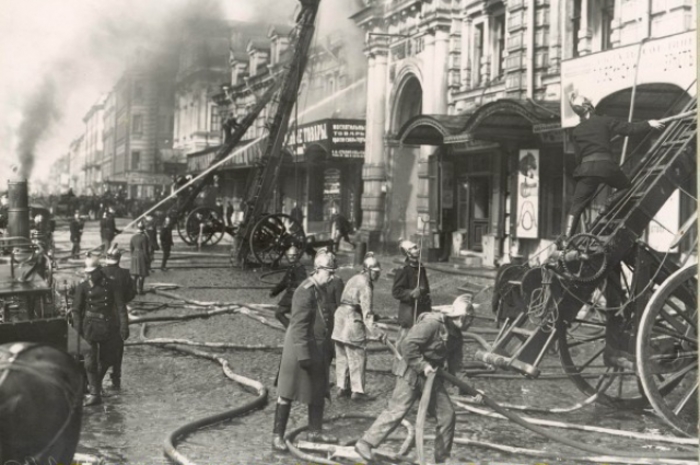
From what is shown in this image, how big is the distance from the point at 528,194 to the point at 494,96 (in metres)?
3.26

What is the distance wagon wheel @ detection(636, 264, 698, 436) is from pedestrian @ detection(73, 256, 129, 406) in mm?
5520

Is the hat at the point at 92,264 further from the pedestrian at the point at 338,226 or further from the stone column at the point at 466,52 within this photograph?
the pedestrian at the point at 338,226

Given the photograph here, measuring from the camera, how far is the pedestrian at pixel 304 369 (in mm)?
6988

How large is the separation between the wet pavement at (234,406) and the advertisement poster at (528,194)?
217 inches

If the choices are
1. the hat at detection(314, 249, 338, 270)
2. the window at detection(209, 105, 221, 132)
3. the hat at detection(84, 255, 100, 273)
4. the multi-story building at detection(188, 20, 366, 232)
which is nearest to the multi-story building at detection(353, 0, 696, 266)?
the multi-story building at detection(188, 20, 366, 232)

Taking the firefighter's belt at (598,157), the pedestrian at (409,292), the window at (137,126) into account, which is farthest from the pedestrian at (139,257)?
the window at (137,126)

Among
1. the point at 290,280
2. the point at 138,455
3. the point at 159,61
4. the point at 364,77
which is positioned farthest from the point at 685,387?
the point at 364,77

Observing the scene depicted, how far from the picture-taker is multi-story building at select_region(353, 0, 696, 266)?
14016 mm

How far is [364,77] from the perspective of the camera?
32.0 metres

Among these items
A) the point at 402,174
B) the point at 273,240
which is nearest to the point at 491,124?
the point at 273,240

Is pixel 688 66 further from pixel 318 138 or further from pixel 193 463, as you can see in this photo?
pixel 318 138

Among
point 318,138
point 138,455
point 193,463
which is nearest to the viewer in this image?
point 193,463

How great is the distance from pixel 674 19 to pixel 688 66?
2645mm

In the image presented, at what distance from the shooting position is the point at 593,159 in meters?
7.99
